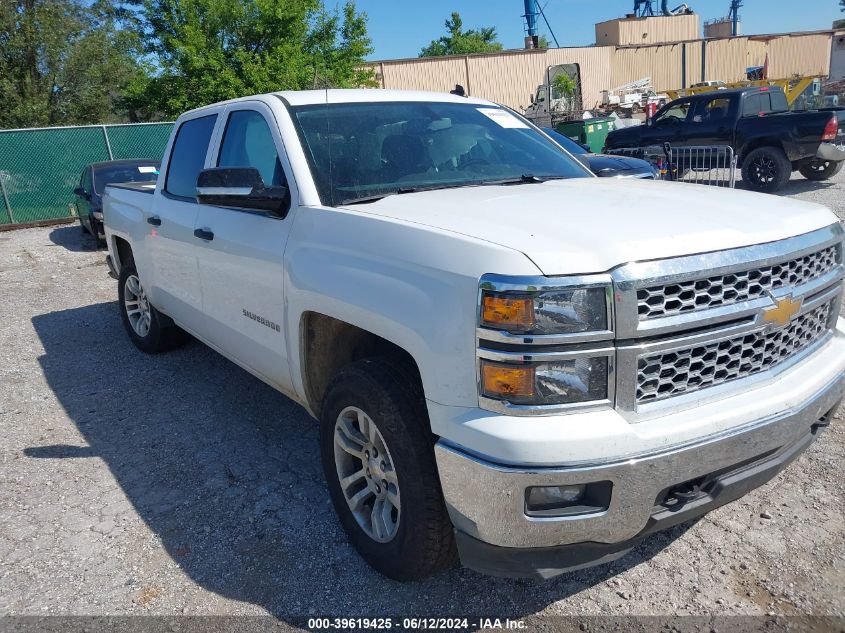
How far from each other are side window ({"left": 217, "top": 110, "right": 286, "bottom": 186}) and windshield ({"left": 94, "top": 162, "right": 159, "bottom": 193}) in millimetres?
9487

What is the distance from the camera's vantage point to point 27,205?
655 inches

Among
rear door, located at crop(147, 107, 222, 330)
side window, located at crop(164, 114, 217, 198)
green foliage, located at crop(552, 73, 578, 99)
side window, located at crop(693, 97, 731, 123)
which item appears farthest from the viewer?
green foliage, located at crop(552, 73, 578, 99)

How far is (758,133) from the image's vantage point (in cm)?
1240

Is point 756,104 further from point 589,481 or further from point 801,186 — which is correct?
point 589,481

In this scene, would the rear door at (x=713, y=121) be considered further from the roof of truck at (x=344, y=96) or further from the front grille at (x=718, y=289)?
the front grille at (x=718, y=289)

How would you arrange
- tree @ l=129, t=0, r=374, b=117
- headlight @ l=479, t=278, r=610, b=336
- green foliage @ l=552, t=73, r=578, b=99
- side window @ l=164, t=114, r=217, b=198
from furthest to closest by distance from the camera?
green foliage @ l=552, t=73, r=578, b=99 → tree @ l=129, t=0, r=374, b=117 → side window @ l=164, t=114, r=217, b=198 → headlight @ l=479, t=278, r=610, b=336

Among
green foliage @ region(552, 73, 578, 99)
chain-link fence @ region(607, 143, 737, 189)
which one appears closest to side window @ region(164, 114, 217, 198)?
chain-link fence @ region(607, 143, 737, 189)

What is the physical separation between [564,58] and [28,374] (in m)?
38.9

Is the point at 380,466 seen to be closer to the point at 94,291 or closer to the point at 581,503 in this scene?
the point at 581,503

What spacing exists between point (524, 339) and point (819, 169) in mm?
13610

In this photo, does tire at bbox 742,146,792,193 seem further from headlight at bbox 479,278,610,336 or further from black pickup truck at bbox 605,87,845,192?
headlight at bbox 479,278,610,336

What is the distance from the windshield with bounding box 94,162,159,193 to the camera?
12.7 m

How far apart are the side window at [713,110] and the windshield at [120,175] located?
10737 millimetres

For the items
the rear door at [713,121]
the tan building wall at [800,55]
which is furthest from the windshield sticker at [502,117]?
the tan building wall at [800,55]
